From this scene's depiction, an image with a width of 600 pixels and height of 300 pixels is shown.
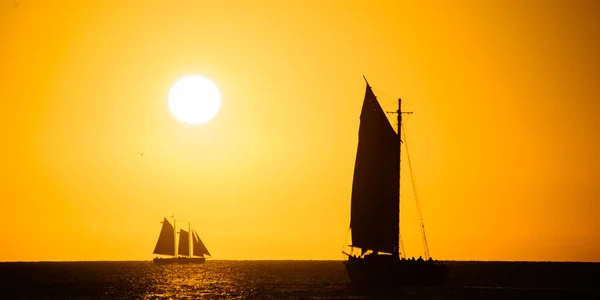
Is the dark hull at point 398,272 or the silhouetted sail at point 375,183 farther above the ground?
the silhouetted sail at point 375,183

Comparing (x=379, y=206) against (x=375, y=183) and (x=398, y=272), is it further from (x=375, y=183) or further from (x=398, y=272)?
(x=398, y=272)

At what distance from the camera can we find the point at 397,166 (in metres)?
86.1

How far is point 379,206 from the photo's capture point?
86812mm

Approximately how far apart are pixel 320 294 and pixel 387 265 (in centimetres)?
1528

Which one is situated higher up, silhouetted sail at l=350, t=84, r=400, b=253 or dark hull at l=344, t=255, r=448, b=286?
silhouetted sail at l=350, t=84, r=400, b=253

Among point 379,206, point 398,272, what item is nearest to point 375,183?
point 379,206

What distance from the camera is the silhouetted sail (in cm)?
8606

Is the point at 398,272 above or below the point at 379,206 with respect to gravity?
below

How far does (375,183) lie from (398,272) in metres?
10.2

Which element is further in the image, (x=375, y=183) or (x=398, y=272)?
(x=375, y=183)

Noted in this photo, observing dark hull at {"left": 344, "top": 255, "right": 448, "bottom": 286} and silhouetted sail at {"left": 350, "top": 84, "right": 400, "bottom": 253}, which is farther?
silhouetted sail at {"left": 350, "top": 84, "right": 400, "bottom": 253}

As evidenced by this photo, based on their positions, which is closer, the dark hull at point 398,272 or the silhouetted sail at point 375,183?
the dark hull at point 398,272

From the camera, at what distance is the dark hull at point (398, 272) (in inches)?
3342

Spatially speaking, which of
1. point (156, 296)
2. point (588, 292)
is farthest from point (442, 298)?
point (156, 296)
